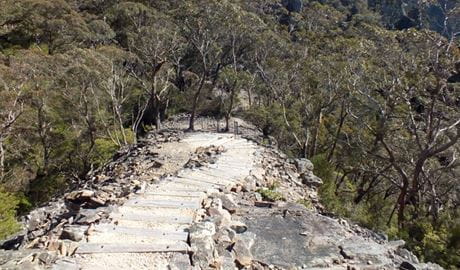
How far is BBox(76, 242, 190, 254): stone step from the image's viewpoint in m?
6.17

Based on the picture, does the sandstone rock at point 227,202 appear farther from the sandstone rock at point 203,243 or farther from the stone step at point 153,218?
the sandstone rock at point 203,243

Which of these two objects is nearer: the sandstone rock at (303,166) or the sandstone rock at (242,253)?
the sandstone rock at (242,253)

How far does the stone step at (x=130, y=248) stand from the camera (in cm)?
617

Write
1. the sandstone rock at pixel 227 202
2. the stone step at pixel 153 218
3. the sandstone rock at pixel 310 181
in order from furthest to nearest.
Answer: the sandstone rock at pixel 310 181 → the sandstone rock at pixel 227 202 → the stone step at pixel 153 218

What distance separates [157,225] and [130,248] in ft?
3.28

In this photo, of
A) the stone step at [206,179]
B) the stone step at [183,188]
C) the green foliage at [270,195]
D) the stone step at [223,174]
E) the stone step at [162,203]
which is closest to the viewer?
the stone step at [162,203]

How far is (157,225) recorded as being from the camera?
7301 mm

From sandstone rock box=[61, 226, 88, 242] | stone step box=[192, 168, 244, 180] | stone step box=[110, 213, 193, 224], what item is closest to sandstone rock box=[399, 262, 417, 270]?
stone step box=[110, 213, 193, 224]

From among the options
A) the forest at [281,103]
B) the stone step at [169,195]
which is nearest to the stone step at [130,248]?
the stone step at [169,195]

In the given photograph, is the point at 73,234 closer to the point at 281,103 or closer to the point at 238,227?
the point at 238,227

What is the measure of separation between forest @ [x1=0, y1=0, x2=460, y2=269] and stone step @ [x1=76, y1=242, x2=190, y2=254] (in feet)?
14.0

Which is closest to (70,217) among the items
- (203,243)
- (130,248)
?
(130,248)

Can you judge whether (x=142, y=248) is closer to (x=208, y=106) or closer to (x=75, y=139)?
(x=75, y=139)

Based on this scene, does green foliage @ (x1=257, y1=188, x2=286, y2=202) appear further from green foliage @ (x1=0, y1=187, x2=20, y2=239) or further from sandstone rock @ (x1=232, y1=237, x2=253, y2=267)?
green foliage @ (x1=0, y1=187, x2=20, y2=239)
